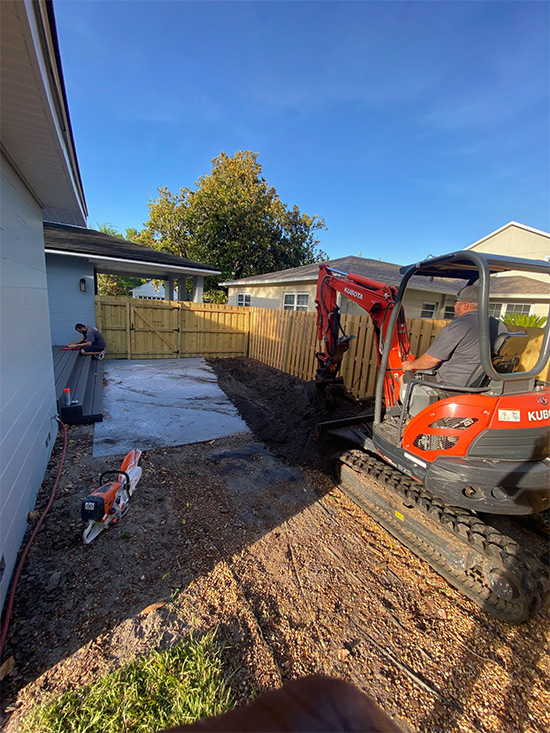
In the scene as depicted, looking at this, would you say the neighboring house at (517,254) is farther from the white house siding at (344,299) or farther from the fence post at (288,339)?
the fence post at (288,339)

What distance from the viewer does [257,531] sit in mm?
2975

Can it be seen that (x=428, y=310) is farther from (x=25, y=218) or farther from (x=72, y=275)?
(x=72, y=275)

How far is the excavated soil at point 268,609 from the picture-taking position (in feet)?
5.78

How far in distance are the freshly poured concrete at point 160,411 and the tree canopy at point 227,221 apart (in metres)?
15.4

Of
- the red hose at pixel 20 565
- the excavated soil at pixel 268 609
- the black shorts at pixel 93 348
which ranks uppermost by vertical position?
the black shorts at pixel 93 348

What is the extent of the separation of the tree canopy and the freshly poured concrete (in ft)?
50.6

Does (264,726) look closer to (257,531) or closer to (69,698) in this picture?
(69,698)

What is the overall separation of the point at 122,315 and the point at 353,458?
9.37 meters

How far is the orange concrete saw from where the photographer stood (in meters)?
2.59

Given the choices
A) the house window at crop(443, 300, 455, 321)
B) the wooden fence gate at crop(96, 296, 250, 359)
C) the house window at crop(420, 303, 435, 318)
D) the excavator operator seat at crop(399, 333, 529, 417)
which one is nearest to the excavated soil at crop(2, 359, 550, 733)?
the excavator operator seat at crop(399, 333, 529, 417)

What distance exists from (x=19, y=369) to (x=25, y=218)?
5.49ft

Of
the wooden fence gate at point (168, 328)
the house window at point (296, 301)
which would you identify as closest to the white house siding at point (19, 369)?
the wooden fence gate at point (168, 328)

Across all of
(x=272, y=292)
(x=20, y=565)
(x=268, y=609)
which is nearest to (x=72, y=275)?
(x=272, y=292)

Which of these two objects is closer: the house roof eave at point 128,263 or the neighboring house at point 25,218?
the neighboring house at point 25,218
